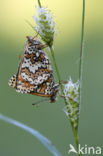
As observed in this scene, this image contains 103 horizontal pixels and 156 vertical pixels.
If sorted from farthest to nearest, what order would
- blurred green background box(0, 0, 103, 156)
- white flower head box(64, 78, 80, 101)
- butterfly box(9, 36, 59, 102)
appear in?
blurred green background box(0, 0, 103, 156) → butterfly box(9, 36, 59, 102) → white flower head box(64, 78, 80, 101)

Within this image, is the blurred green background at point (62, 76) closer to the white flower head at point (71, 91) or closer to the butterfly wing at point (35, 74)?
the butterfly wing at point (35, 74)

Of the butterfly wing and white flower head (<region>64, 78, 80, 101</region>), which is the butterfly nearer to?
the butterfly wing

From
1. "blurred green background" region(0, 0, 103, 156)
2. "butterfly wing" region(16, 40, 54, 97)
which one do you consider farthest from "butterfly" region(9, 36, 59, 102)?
"blurred green background" region(0, 0, 103, 156)

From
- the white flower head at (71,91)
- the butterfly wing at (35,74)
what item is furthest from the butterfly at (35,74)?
the white flower head at (71,91)

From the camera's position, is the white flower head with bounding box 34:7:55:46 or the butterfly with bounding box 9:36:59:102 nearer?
the white flower head with bounding box 34:7:55:46

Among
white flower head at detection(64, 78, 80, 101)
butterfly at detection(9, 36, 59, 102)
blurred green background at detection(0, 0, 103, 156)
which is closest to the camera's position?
white flower head at detection(64, 78, 80, 101)

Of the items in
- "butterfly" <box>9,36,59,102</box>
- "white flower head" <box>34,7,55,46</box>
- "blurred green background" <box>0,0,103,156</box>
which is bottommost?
"blurred green background" <box>0,0,103,156</box>

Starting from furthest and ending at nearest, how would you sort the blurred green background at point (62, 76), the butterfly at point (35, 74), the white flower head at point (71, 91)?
the blurred green background at point (62, 76), the butterfly at point (35, 74), the white flower head at point (71, 91)
